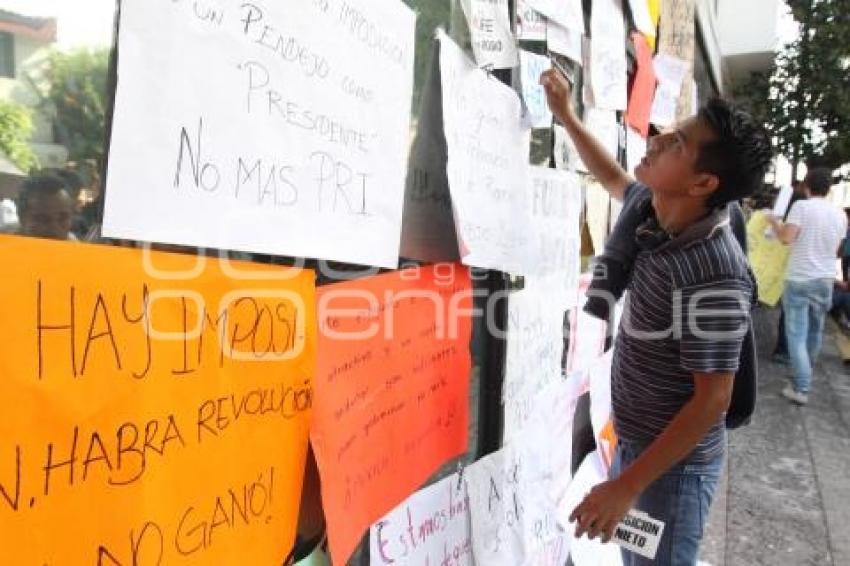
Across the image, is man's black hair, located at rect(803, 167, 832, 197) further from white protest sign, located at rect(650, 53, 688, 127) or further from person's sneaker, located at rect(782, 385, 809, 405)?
white protest sign, located at rect(650, 53, 688, 127)

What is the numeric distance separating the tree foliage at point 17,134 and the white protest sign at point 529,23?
1196 mm

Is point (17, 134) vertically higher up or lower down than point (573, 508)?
higher up

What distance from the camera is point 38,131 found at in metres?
0.67

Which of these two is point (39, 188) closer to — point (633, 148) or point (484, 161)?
point (484, 161)

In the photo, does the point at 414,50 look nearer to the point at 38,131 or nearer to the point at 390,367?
the point at 390,367

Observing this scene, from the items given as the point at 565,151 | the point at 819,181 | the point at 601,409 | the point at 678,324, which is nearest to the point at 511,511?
the point at 678,324

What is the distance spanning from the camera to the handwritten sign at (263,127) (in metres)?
0.71

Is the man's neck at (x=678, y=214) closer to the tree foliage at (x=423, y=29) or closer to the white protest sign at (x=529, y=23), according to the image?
the white protest sign at (x=529, y=23)

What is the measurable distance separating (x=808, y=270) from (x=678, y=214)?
14.8 feet

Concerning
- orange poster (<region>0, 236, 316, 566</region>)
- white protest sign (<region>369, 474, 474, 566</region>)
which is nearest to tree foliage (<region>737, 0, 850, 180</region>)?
white protest sign (<region>369, 474, 474, 566</region>)

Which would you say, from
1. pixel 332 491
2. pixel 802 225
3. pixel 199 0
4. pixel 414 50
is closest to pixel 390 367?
pixel 332 491

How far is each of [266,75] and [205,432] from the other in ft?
1.45

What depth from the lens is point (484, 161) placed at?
1.44m

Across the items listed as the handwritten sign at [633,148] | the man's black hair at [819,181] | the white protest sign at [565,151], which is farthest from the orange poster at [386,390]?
the man's black hair at [819,181]
